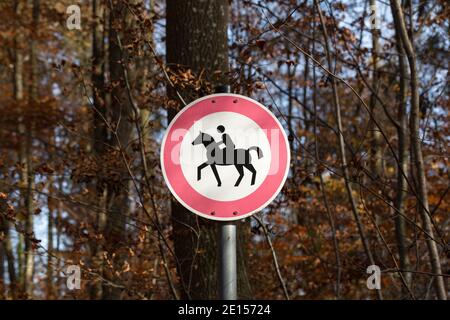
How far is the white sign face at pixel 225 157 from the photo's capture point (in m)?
3.65

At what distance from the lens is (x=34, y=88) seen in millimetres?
18531

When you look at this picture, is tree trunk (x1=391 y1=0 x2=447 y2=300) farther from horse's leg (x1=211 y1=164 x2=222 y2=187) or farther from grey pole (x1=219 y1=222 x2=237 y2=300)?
grey pole (x1=219 y1=222 x2=237 y2=300)

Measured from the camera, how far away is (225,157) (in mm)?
3672

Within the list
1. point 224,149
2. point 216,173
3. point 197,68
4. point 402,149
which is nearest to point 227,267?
point 216,173

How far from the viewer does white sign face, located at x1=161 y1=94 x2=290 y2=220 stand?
12.0 ft

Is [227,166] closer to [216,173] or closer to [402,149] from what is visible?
[216,173]

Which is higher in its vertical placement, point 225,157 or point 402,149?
point 402,149

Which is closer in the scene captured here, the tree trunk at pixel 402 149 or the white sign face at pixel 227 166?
the white sign face at pixel 227 166

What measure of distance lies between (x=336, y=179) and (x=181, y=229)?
35.5 feet

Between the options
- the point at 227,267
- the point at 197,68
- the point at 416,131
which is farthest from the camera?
the point at 197,68

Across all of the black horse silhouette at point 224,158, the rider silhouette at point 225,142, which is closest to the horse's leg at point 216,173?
the black horse silhouette at point 224,158

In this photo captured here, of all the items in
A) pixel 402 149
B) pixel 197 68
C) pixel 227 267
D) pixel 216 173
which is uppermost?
pixel 197 68

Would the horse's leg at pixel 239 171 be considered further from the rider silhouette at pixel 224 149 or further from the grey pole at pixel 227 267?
the grey pole at pixel 227 267
